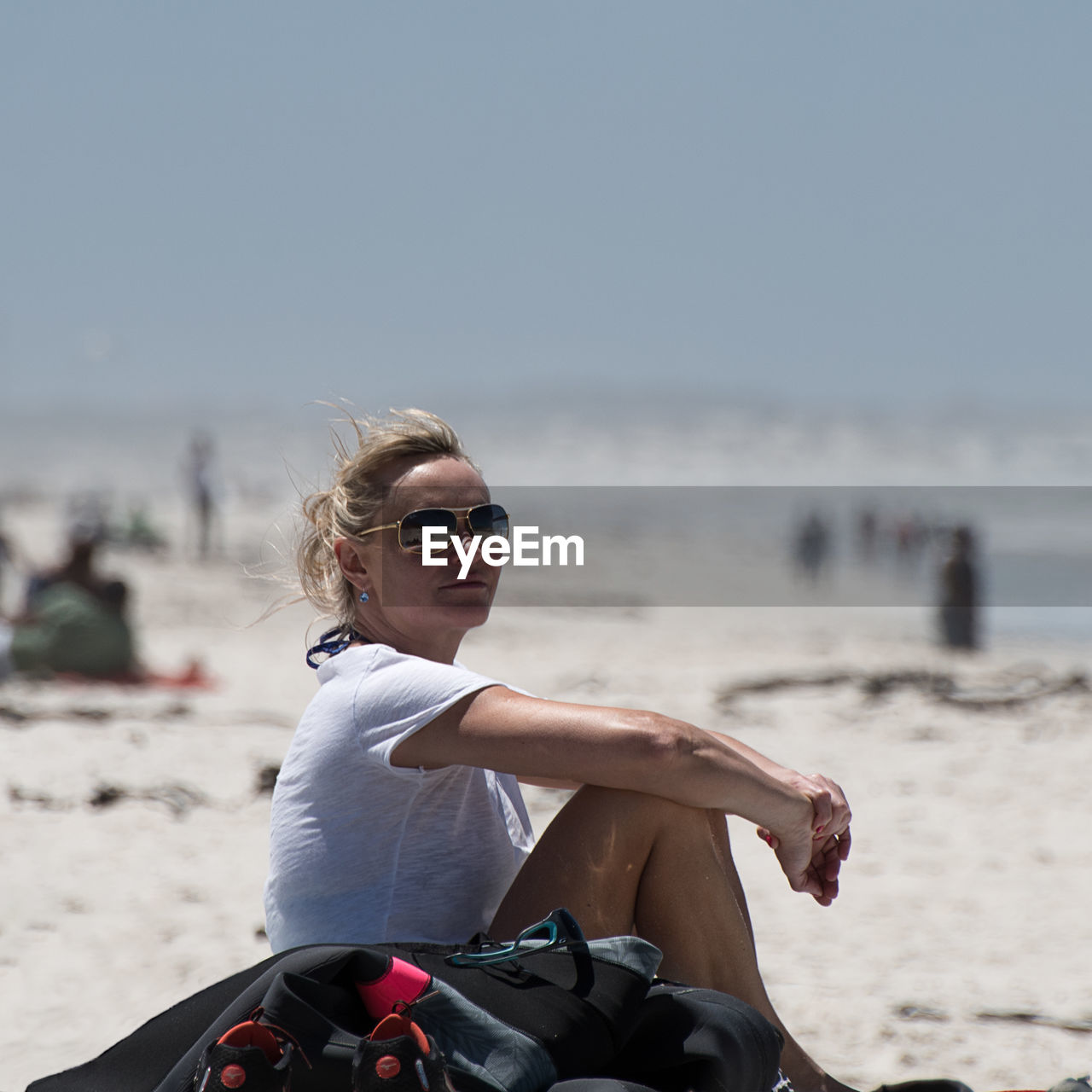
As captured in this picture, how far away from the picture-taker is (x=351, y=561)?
222 cm

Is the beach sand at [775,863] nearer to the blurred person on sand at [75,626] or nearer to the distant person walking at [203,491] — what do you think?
the blurred person on sand at [75,626]

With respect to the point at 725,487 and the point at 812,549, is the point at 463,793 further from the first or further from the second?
the point at 725,487

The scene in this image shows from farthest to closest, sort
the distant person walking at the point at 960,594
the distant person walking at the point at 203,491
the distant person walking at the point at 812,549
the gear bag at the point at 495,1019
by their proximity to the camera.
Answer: the distant person walking at the point at 812,549
the distant person walking at the point at 203,491
the distant person walking at the point at 960,594
the gear bag at the point at 495,1019

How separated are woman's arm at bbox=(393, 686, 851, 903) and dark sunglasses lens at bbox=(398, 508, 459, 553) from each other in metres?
0.37

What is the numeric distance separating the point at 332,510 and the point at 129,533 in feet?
49.5

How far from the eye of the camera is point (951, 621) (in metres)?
11.3

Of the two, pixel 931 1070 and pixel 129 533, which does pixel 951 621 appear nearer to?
pixel 931 1070

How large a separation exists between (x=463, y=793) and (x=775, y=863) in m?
2.53

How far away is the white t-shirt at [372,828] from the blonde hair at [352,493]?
241 millimetres

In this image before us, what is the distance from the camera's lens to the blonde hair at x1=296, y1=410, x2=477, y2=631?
2.20 meters

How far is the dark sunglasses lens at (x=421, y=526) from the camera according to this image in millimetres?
2137

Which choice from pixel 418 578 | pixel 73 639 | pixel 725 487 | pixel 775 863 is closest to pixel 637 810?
pixel 418 578

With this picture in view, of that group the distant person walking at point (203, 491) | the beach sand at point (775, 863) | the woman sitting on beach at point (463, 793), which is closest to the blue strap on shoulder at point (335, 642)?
the woman sitting on beach at point (463, 793)

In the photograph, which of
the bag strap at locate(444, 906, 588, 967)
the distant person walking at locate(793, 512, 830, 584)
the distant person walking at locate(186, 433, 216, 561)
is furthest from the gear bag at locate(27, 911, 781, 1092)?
the distant person walking at locate(793, 512, 830, 584)
